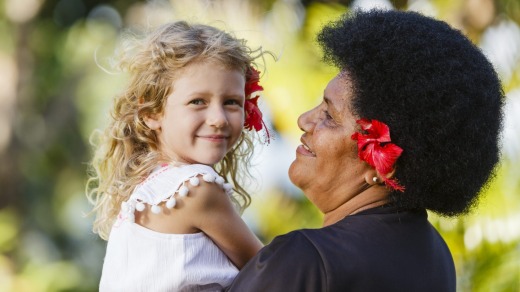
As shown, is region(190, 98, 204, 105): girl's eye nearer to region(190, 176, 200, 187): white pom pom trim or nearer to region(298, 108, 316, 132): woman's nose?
region(190, 176, 200, 187): white pom pom trim

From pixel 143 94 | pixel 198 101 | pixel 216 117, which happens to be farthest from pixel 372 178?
pixel 143 94

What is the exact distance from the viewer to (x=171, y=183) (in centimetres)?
343

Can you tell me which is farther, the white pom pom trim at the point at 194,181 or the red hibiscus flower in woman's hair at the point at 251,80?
the red hibiscus flower in woman's hair at the point at 251,80

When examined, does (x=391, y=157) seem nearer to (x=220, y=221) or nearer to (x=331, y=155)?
(x=331, y=155)

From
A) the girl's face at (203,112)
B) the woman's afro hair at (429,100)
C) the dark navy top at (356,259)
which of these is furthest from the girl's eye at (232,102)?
the dark navy top at (356,259)

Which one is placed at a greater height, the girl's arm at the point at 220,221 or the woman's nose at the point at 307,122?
the woman's nose at the point at 307,122

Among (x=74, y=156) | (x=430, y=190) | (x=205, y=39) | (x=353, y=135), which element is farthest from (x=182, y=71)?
(x=74, y=156)

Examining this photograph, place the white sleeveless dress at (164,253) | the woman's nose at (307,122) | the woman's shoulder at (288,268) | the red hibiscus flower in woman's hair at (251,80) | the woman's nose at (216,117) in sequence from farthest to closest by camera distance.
Result: 1. the red hibiscus flower in woman's hair at (251,80)
2. the woman's nose at (216,117)
3. the white sleeveless dress at (164,253)
4. the woman's nose at (307,122)
5. the woman's shoulder at (288,268)

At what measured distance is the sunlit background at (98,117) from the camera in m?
6.47

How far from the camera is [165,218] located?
3.39m

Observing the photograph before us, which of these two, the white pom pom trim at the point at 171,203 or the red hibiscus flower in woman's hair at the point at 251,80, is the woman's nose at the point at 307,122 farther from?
the red hibiscus flower in woman's hair at the point at 251,80

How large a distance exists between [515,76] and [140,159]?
3.65 m

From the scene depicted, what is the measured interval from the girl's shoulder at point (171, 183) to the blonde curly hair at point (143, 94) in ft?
0.53

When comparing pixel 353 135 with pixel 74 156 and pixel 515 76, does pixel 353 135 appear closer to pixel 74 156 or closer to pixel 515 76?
pixel 515 76
